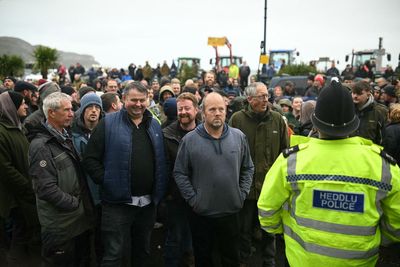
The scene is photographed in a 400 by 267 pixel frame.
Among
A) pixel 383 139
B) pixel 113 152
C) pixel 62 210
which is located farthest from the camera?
pixel 383 139

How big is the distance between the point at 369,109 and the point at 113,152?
3.70 metres

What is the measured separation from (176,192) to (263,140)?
1.18m

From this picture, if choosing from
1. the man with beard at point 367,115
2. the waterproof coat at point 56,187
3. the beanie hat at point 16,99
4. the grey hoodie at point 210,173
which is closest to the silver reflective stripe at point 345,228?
the grey hoodie at point 210,173

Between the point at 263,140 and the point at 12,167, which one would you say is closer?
the point at 12,167

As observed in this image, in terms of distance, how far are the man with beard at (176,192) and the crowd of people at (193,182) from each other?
0.01 metres

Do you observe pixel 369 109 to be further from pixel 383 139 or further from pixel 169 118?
pixel 169 118

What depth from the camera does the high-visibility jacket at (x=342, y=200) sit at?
181 centimetres

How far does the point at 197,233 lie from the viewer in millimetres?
3207

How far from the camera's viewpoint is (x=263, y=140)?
12.4 feet

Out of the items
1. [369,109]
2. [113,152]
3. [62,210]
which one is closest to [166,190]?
[113,152]

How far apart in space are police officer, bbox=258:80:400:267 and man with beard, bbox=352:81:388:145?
303 centimetres

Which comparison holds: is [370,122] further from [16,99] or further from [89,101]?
[16,99]

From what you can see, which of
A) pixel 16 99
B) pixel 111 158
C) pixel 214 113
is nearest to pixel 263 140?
pixel 214 113

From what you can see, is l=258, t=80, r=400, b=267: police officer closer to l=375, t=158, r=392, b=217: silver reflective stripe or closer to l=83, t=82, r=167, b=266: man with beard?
l=375, t=158, r=392, b=217: silver reflective stripe
